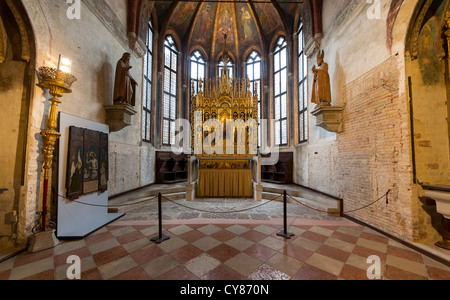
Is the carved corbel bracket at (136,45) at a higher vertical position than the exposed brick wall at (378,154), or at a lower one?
higher

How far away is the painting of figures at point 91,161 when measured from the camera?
4262 mm

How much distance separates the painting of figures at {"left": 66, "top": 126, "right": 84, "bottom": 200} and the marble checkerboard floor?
113 cm

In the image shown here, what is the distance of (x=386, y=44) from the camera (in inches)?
145

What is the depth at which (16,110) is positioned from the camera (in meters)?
3.17

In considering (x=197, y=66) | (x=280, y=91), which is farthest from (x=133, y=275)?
(x=197, y=66)

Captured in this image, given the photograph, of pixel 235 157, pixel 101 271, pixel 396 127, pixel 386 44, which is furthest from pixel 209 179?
pixel 386 44

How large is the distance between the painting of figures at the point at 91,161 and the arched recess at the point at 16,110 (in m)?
1.08

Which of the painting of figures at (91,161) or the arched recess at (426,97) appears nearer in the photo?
the arched recess at (426,97)

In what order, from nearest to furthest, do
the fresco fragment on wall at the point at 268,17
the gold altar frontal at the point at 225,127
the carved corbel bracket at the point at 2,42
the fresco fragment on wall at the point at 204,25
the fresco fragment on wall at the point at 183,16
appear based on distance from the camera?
the carved corbel bracket at the point at 2,42, the gold altar frontal at the point at 225,127, the fresco fragment on wall at the point at 183,16, the fresco fragment on wall at the point at 268,17, the fresco fragment on wall at the point at 204,25

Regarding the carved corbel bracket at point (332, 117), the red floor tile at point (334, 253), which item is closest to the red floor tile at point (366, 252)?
the red floor tile at point (334, 253)

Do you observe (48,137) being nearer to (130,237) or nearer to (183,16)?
(130,237)

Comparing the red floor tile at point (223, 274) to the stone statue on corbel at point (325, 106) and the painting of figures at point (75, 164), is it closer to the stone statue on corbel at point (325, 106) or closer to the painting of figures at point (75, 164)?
the painting of figures at point (75, 164)

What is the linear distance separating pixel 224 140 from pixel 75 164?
17.4 feet

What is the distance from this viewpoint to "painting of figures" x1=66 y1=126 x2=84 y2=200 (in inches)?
151
